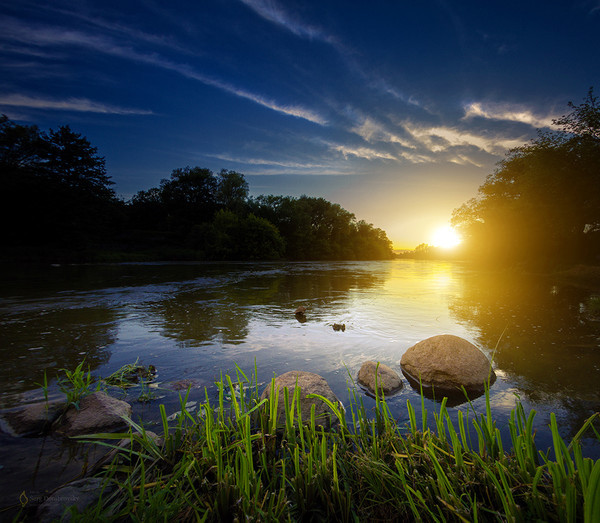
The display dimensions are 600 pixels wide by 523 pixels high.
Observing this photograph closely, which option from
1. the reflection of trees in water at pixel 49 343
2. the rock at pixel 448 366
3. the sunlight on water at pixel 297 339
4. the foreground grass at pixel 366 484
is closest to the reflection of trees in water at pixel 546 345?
the sunlight on water at pixel 297 339

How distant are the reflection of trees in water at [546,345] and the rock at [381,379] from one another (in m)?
1.94

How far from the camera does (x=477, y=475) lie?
2.04m

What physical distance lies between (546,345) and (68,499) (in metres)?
8.59

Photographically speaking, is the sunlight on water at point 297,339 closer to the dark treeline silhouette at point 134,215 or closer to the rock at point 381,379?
the rock at point 381,379

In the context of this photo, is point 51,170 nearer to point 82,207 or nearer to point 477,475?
point 82,207

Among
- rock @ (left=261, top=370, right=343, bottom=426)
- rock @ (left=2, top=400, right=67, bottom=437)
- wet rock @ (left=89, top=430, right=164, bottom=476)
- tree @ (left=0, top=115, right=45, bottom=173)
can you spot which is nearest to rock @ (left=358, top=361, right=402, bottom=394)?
rock @ (left=261, top=370, right=343, bottom=426)

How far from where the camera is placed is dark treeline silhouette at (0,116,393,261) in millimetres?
46906

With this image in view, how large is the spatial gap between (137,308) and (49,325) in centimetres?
291

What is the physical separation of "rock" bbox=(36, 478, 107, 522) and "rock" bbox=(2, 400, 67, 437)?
1.39m

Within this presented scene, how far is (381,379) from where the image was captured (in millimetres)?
4207

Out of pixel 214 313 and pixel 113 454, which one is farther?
pixel 214 313

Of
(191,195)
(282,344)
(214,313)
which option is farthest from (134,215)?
(282,344)

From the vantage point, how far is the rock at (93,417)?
3.05 metres

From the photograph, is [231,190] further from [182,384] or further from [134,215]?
[182,384]
